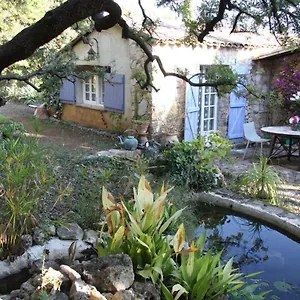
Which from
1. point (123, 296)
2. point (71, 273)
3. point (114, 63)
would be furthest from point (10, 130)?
point (114, 63)

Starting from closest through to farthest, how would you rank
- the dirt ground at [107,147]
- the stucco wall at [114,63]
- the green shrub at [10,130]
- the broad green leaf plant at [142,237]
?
the broad green leaf plant at [142,237] → the green shrub at [10,130] → the dirt ground at [107,147] → the stucco wall at [114,63]

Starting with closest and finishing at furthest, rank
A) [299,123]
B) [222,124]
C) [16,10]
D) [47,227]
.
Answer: [47,227] → [299,123] → [16,10] → [222,124]

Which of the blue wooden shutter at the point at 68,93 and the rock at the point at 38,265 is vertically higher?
the blue wooden shutter at the point at 68,93

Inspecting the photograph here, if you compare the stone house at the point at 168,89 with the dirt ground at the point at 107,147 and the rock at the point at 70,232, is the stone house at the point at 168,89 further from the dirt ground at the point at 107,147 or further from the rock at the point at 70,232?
the rock at the point at 70,232

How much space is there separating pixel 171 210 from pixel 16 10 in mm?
7513

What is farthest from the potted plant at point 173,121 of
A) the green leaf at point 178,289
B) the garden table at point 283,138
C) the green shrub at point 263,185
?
the green leaf at point 178,289

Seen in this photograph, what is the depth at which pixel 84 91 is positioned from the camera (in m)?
11.4

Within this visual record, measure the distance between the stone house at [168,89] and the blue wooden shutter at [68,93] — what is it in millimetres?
627

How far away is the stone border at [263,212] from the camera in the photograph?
14.6 ft

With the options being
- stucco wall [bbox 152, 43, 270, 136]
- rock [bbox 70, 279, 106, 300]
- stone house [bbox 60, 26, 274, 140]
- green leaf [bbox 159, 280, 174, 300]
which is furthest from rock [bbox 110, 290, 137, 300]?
stucco wall [bbox 152, 43, 270, 136]

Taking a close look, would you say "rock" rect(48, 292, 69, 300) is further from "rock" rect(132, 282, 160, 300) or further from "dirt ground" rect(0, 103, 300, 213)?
"dirt ground" rect(0, 103, 300, 213)

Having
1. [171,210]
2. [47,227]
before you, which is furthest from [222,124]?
[47,227]

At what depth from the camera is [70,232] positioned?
3.68m

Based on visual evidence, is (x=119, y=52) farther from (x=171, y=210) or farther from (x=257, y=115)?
(x=171, y=210)
